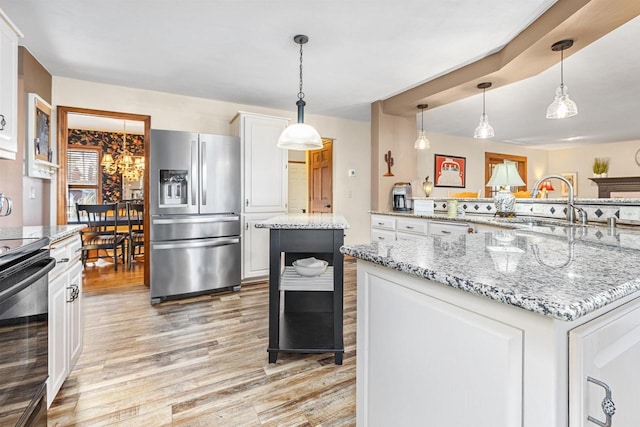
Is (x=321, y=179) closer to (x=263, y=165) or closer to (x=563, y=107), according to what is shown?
(x=263, y=165)

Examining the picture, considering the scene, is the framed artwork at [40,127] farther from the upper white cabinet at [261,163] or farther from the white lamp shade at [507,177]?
the white lamp shade at [507,177]

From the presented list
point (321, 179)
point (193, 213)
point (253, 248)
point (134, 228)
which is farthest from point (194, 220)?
point (134, 228)

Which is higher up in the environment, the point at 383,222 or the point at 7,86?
the point at 7,86

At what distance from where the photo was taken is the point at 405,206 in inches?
167

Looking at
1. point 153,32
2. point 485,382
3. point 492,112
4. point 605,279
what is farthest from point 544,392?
point 492,112

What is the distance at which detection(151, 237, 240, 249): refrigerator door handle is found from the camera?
3221 mm

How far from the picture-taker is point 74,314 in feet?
6.10

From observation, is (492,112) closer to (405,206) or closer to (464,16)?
(405,206)

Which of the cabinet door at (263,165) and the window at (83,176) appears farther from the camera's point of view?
the window at (83,176)

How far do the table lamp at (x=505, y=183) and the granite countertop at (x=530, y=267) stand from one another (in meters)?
1.60

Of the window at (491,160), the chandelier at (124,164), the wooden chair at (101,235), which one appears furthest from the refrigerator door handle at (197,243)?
the window at (491,160)

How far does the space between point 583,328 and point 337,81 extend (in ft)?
11.2

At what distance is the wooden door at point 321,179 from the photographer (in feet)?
17.4

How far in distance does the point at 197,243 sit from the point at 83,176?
4488mm
